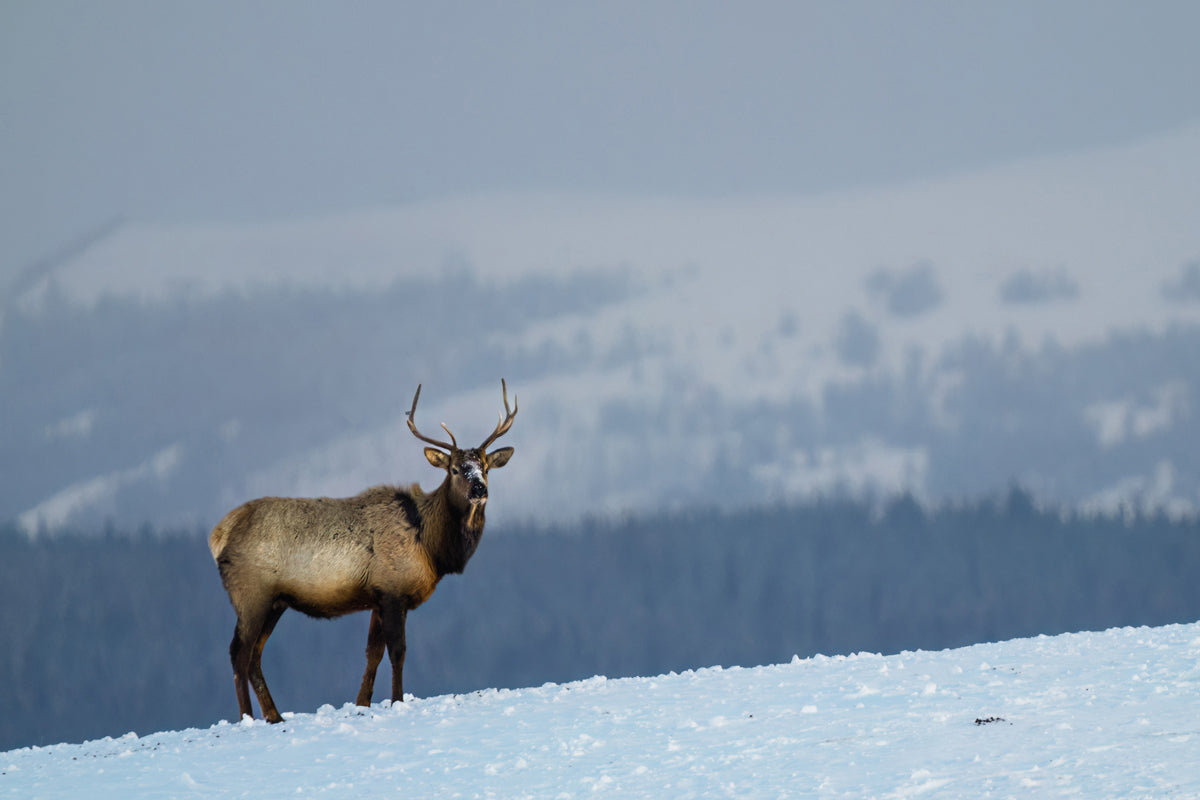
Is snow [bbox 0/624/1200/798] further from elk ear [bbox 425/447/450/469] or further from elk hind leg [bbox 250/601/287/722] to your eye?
elk ear [bbox 425/447/450/469]

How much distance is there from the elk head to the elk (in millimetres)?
17

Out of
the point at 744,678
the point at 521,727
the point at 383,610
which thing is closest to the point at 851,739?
the point at 521,727

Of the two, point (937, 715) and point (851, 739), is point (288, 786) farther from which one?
point (937, 715)

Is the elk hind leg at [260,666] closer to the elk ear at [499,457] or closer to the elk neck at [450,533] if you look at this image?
the elk neck at [450,533]

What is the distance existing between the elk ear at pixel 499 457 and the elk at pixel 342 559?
0.44 meters

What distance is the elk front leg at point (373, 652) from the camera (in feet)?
50.1

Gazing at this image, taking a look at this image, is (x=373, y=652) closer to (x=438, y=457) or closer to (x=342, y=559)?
(x=342, y=559)

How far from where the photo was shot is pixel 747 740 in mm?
11477

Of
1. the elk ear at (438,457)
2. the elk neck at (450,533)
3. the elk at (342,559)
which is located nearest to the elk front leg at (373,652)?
the elk at (342,559)

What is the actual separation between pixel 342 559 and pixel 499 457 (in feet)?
7.67

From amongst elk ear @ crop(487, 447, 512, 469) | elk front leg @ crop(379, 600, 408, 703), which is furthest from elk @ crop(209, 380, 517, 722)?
elk ear @ crop(487, 447, 512, 469)

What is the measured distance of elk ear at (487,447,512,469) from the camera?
16.3 meters

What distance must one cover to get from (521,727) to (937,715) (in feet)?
13.3

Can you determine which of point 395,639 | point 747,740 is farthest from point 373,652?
point 747,740
